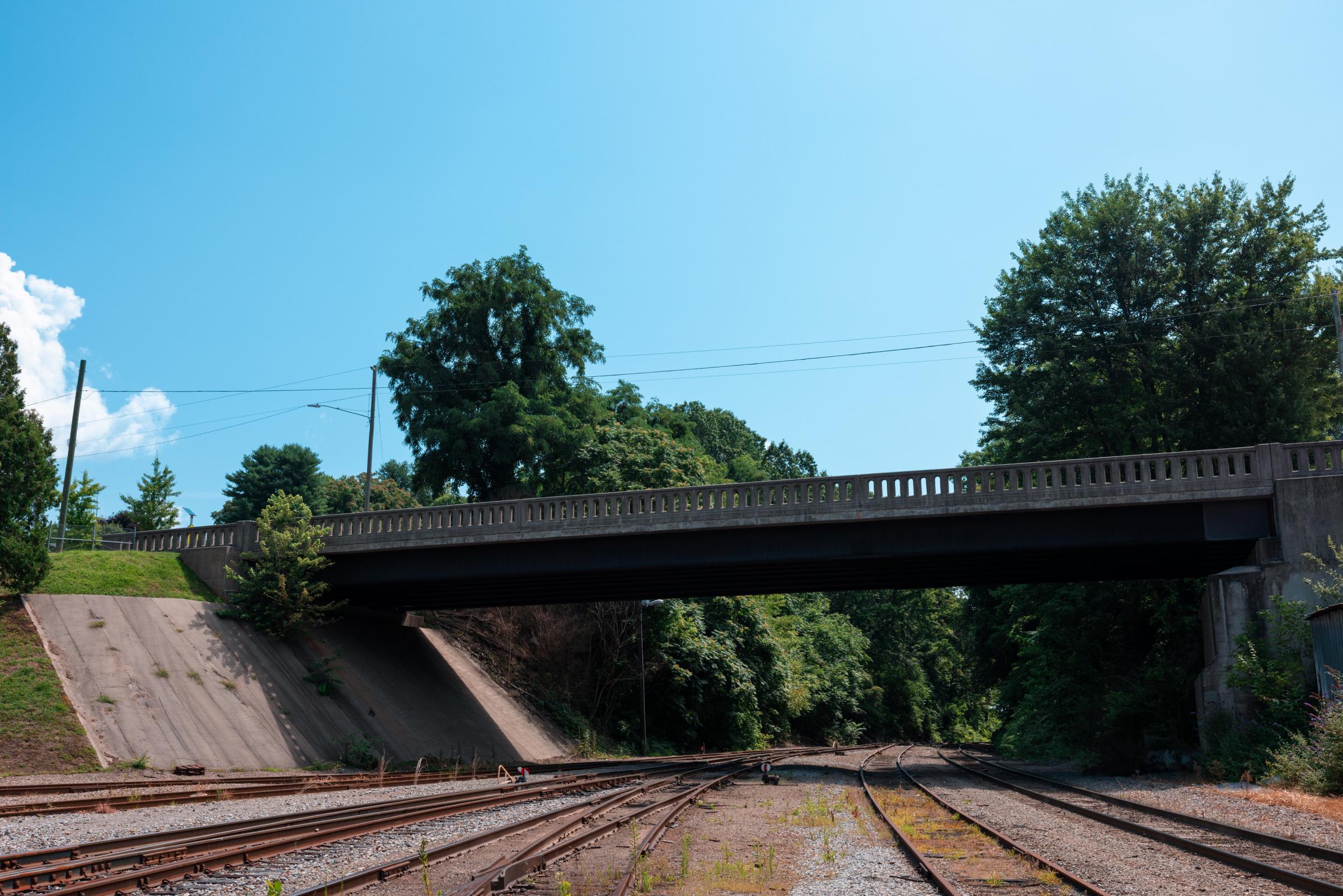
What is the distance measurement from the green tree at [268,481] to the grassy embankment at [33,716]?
70.4 m

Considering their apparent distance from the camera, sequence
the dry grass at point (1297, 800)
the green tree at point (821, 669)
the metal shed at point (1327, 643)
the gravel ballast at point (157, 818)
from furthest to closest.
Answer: the green tree at point (821, 669) < the metal shed at point (1327, 643) < the dry grass at point (1297, 800) < the gravel ballast at point (157, 818)

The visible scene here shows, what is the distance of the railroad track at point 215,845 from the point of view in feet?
32.1

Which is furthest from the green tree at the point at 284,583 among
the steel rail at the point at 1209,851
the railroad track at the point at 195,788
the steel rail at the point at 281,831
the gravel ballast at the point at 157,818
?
the steel rail at the point at 1209,851

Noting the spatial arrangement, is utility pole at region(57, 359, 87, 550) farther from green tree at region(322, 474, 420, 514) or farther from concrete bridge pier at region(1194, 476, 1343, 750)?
green tree at region(322, 474, 420, 514)

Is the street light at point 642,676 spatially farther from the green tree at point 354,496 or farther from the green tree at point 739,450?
the green tree at point 354,496

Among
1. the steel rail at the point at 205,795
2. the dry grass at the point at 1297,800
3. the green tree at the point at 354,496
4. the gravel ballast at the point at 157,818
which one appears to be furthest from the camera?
the green tree at the point at 354,496

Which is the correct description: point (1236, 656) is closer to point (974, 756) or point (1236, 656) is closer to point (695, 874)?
point (695, 874)

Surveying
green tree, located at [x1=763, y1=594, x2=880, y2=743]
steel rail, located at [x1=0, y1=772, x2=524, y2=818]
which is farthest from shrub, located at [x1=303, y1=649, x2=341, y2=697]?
green tree, located at [x1=763, y1=594, x2=880, y2=743]

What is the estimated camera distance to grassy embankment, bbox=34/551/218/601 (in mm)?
30062

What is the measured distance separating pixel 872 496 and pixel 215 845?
19.6 metres

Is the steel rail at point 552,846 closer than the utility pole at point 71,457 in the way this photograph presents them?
Yes

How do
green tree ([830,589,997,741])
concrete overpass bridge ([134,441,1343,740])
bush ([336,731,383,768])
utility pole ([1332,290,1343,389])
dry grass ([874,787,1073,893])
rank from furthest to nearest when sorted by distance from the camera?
green tree ([830,589,997,741])
utility pole ([1332,290,1343,389])
bush ([336,731,383,768])
concrete overpass bridge ([134,441,1343,740])
dry grass ([874,787,1073,893])

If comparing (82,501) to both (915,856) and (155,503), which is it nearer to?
(155,503)

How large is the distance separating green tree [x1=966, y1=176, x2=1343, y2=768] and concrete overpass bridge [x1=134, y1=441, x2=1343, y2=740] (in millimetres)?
4595
